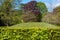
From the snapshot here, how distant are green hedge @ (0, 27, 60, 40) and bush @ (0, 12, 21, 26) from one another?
5940 mm

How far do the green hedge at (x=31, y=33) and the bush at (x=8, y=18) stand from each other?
19.5 ft

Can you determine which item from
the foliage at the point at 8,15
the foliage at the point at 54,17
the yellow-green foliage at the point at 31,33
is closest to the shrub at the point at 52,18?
the foliage at the point at 54,17

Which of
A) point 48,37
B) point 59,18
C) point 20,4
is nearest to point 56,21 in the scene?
point 59,18

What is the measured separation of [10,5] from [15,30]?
6644 mm

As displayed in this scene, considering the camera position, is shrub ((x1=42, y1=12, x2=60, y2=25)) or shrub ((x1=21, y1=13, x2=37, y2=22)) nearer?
shrub ((x1=42, y1=12, x2=60, y2=25))

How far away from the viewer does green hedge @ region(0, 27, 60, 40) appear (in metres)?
7.87

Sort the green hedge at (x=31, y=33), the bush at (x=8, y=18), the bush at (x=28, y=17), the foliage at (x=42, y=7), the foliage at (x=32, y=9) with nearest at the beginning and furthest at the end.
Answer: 1. the green hedge at (x=31, y=33)
2. the bush at (x=8, y=18)
3. the bush at (x=28, y=17)
4. the foliage at (x=32, y=9)
5. the foliage at (x=42, y=7)

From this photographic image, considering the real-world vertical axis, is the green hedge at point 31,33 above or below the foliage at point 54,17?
above

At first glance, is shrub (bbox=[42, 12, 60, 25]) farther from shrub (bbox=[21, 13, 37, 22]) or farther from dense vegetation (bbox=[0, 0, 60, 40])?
shrub (bbox=[21, 13, 37, 22])

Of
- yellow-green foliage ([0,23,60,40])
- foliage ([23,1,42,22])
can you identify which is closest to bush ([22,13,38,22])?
foliage ([23,1,42,22])

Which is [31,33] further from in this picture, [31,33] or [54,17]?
[54,17]

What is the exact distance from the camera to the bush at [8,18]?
1381 centimetres

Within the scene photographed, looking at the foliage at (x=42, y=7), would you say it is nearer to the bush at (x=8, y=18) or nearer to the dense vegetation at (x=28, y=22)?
the dense vegetation at (x=28, y=22)

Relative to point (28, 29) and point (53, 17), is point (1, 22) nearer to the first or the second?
point (53, 17)
